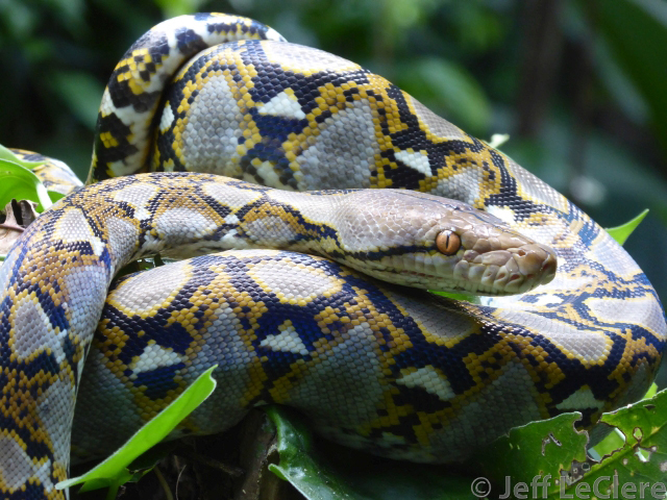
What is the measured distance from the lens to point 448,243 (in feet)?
5.39

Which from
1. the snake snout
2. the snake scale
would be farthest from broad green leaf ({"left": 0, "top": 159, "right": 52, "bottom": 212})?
the snake snout

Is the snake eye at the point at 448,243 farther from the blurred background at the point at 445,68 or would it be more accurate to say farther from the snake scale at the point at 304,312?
the blurred background at the point at 445,68

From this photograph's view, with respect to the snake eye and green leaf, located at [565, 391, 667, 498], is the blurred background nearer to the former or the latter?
the snake eye

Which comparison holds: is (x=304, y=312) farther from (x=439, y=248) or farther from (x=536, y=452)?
(x=536, y=452)

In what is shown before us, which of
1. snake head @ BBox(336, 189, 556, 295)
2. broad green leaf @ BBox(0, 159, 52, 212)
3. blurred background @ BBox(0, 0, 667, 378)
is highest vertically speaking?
snake head @ BBox(336, 189, 556, 295)

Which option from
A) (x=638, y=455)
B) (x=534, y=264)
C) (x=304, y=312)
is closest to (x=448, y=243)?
(x=534, y=264)

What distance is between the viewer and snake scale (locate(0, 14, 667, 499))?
147cm

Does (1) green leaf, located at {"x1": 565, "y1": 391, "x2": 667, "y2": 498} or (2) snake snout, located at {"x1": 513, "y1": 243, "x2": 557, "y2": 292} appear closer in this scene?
(1) green leaf, located at {"x1": 565, "y1": 391, "x2": 667, "y2": 498}

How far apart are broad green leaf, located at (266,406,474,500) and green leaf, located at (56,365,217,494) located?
0.27 meters

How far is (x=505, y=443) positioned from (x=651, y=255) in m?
4.88

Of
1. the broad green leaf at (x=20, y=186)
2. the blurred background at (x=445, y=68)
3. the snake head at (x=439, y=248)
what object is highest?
the snake head at (x=439, y=248)

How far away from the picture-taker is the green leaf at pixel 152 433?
120 cm

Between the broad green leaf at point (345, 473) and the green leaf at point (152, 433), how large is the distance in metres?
→ 0.27

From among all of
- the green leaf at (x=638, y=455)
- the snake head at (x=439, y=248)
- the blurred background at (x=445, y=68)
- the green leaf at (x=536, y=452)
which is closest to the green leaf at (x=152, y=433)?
the snake head at (x=439, y=248)
